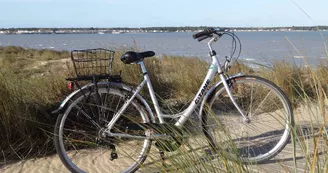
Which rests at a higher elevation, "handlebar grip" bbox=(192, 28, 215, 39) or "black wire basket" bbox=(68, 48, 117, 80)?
"handlebar grip" bbox=(192, 28, 215, 39)

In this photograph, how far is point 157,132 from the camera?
326 centimetres

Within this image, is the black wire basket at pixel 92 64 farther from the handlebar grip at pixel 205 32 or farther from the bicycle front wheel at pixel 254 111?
the bicycle front wheel at pixel 254 111

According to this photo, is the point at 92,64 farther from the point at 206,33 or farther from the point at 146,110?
the point at 206,33

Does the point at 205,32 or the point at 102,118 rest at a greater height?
the point at 205,32

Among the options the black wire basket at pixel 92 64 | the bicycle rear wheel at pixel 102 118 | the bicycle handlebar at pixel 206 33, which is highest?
the bicycle handlebar at pixel 206 33

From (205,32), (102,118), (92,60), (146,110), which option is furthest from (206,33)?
(102,118)

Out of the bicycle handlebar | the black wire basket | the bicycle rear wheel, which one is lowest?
the bicycle rear wheel

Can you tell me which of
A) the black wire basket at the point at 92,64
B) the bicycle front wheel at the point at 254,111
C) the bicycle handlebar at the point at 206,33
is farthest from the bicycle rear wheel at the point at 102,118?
the bicycle handlebar at the point at 206,33

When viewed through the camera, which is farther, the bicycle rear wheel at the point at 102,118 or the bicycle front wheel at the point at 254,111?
the bicycle front wheel at the point at 254,111

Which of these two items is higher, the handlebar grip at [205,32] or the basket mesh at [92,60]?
the handlebar grip at [205,32]

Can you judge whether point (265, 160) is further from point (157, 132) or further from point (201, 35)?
point (201, 35)

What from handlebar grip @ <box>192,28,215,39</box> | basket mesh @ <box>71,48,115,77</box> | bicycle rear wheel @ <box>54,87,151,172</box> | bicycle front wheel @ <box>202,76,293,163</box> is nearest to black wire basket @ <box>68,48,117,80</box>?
basket mesh @ <box>71,48,115,77</box>

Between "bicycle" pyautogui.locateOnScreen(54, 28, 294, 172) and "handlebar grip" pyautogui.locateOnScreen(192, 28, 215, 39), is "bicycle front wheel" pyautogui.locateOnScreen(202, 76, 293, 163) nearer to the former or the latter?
"bicycle" pyautogui.locateOnScreen(54, 28, 294, 172)

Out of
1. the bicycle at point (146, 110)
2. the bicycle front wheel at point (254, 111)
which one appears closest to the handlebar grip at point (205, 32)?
the bicycle at point (146, 110)
